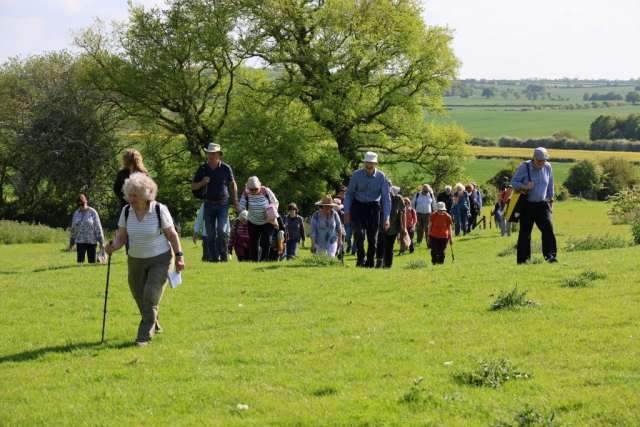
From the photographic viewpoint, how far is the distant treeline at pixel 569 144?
104812 mm

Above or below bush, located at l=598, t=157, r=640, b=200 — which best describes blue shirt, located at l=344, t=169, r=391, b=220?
below

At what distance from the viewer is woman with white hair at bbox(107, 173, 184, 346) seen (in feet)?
29.8

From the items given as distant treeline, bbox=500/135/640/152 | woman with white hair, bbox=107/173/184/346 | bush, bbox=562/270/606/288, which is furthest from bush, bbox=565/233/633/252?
distant treeline, bbox=500/135/640/152

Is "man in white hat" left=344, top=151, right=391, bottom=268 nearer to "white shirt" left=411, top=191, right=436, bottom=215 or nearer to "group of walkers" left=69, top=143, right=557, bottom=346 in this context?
"group of walkers" left=69, top=143, right=557, bottom=346

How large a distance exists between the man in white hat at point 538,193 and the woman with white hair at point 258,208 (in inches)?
202

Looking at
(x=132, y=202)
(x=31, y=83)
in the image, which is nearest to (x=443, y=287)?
(x=132, y=202)

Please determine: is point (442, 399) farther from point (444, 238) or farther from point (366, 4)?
point (366, 4)

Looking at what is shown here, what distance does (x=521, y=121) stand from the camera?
490 feet

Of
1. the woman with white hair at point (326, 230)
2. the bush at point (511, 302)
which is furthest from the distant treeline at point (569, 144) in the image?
the bush at point (511, 302)

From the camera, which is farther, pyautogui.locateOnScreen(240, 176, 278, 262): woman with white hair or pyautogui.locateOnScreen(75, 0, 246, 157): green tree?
pyautogui.locateOnScreen(75, 0, 246, 157): green tree

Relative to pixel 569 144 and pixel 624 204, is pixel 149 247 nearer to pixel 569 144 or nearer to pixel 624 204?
pixel 624 204

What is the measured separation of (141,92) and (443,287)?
120ft

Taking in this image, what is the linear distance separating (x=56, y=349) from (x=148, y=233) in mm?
1924

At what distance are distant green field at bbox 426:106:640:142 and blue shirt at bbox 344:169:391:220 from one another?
99382mm
